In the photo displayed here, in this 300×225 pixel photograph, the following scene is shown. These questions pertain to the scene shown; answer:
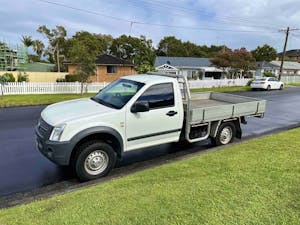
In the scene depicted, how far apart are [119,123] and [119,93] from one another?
96 cm

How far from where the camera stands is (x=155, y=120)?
5.00 metres

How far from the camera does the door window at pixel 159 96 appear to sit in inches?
195

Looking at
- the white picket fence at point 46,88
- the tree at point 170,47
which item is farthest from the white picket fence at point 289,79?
the tree at point 170,47

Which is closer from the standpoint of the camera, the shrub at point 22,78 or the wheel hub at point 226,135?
the wheel hub at point 226,135

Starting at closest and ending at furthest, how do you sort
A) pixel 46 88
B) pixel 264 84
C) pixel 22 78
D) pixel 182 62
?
pixel 46 88 → pixel 22 78 → pixel 264 84 → pixel 182 62

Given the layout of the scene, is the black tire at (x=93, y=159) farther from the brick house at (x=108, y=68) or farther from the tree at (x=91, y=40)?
the tree at (x=91, y=40)

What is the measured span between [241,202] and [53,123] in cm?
331

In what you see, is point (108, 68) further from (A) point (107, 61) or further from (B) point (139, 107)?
(B) point (139, 107)

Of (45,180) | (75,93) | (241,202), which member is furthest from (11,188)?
(75,93)

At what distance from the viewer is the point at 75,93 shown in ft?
63.4

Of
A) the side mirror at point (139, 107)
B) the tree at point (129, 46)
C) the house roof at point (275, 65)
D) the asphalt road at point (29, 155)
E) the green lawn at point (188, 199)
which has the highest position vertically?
the tree at point (129, 46)

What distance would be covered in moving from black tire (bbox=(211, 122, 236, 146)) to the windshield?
107 inches

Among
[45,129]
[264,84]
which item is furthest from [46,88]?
[264,84]

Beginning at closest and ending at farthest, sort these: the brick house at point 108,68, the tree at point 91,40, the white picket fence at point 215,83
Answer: the white picket fence at point 215,83 → the brick house at point 108,68 → the tree at point 91,40
